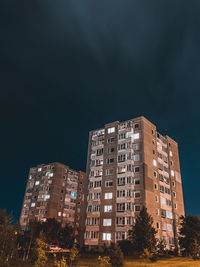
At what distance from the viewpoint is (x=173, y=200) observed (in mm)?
62500

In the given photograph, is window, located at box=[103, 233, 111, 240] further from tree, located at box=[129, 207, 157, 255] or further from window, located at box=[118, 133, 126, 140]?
window, located at box=[118, 133, 126, 140]

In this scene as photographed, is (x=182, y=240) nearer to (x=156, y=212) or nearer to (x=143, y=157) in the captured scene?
(x=156, y=212)

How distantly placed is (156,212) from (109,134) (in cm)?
2363

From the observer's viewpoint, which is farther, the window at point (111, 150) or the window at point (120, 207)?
the window at point (111, 150)

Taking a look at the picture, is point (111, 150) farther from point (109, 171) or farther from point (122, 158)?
point (109, 171)

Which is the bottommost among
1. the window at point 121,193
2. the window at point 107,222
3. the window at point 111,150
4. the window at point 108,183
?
the window at point 107,222

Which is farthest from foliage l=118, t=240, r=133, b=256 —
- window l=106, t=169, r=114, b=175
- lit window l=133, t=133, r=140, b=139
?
lit window l=133, t=133, r=140, b=139

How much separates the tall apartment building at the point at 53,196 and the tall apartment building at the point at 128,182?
90.1 feet

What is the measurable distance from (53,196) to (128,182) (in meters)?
40.7

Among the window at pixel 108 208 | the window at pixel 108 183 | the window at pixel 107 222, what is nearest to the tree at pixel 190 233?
the window at pixel 107 222

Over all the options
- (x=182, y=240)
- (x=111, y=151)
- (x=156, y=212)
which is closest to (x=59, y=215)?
(x=111, y=151)

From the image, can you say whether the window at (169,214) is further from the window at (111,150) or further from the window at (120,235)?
the window at (111,150)

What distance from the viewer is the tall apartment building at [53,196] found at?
8594cm

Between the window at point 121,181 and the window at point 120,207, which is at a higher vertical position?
the window at point 121,181
